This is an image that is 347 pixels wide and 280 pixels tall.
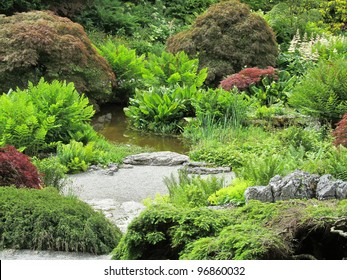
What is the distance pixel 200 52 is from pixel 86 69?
3.33 meters

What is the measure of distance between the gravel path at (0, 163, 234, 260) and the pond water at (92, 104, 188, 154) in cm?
190

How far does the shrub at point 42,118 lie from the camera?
510 inches

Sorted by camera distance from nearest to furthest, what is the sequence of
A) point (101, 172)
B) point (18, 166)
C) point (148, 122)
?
point (18, 166)
point (101, 172)
point (148, 122)

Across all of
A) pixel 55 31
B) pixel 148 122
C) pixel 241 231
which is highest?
pixel 241 231

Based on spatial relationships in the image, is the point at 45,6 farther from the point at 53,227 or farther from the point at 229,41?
the point at 53,227

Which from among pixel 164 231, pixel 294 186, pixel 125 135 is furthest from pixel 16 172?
pixel 125 135

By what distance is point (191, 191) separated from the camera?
32.1 feet

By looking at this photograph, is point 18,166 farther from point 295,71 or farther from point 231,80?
point 295,71

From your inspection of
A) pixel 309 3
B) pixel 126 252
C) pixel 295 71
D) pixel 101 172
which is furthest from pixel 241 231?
pixel 309 3

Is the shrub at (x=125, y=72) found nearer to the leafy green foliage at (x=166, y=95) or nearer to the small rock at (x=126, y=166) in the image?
the leafy green foliage at (x=166, y=95)

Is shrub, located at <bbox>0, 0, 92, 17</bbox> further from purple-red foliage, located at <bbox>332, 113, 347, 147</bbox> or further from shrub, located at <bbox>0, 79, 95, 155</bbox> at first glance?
purple-red foliage, located at <bbox>332, 113, 347, 147</bbox>

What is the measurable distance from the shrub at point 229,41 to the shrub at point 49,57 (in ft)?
8.82

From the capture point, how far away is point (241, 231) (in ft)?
19.5

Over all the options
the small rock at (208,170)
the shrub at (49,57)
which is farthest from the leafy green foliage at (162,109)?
the small rock at (208,170)
